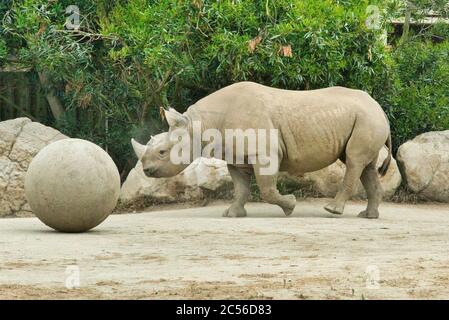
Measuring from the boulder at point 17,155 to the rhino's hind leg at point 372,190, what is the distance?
16.0 feet

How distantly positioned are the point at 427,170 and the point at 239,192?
386cm

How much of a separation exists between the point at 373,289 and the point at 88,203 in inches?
159

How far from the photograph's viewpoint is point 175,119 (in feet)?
43.3

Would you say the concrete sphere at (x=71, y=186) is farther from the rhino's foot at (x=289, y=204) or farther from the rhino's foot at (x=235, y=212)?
the rhino's foot at (x=289, y=204)

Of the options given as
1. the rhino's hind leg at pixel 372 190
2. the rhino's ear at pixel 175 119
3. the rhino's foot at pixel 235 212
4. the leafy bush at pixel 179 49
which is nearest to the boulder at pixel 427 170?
the leafy bush at pixel 179 49

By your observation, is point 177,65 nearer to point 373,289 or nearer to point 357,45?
point 357,45

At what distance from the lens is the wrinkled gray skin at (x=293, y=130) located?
13.2 metres

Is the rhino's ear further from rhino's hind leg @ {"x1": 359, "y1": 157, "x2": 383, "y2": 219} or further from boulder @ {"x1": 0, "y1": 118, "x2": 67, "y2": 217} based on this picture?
boulder @ {"x1": 0, "y1": 118, "x2": 67, "y2": 217}

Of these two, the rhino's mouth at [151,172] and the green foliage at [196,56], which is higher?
the green foliage at [196,56]

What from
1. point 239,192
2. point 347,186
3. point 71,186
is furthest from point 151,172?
point 71,186

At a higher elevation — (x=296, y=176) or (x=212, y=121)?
(x=212, y=121)

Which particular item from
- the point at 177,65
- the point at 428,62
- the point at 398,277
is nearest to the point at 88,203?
the point at 398,277

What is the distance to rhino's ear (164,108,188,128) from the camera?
13.2 metres
